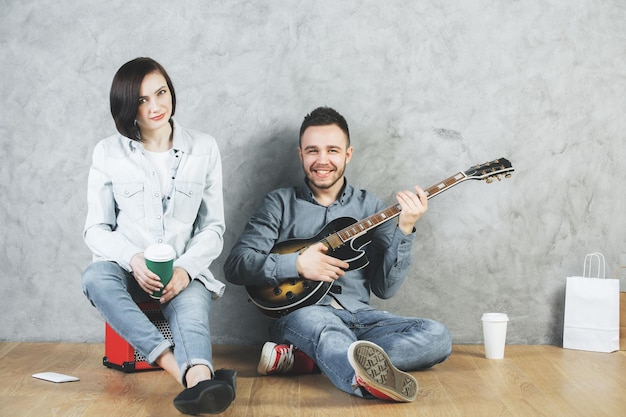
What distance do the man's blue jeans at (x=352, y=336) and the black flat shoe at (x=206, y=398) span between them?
0.41 meters

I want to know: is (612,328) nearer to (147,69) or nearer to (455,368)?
(455,368)

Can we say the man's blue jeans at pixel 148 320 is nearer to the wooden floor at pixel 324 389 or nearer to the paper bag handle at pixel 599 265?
the wooden floor at pixel 324 389

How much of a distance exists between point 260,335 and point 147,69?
3.56 ft

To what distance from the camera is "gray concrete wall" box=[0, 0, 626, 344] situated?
2.68m

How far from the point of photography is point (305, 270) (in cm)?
233

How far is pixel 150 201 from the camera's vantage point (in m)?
2.28

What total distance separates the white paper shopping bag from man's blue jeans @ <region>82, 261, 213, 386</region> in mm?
1391

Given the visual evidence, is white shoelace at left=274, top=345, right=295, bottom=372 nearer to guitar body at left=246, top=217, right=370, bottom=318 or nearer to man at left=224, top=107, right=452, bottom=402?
man at left=224, top=107, right=452, bottom=402

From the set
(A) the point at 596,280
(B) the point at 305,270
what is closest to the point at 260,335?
(B) the point at 305,270

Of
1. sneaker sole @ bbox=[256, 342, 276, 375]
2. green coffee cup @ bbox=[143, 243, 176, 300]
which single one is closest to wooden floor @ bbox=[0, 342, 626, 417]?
sneaker sole @ bbox=[256, 342, 276, 375]

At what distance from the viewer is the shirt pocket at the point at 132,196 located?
7.45 feet

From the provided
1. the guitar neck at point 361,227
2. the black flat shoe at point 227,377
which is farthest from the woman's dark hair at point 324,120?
Answer: the black flat shoe at point 227,377

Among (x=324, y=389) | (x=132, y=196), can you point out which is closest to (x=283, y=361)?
(x=324, y=389)

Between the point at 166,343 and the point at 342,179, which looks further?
the point at 342,179
